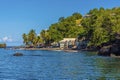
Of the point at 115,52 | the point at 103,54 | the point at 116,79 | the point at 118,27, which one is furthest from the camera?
the point at 118,27

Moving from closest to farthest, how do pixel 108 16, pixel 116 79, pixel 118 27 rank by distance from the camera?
1. pixel 116 79
2. pixel 118 27
3. pixel 108 16

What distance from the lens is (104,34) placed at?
172 metres

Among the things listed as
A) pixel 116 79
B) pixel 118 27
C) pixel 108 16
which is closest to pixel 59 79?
pixel 116 79

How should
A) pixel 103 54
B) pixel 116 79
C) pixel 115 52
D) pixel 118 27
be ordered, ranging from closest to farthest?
pixel 116 79 < pixel 115 52 < pixel 103 54 < pixel 118 27

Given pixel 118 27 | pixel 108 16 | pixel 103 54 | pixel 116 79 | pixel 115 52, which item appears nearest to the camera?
pixel 116 79

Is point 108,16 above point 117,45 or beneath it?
above

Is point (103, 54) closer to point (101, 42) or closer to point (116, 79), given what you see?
point (101, 42)

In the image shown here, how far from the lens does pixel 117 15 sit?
189500mm

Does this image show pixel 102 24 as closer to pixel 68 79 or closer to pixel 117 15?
pixel 117 15

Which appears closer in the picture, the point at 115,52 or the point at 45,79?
the point at 45,79

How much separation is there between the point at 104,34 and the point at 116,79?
120 m

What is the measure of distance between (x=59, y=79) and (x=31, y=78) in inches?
173

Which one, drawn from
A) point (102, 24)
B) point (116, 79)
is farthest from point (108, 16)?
point (116, 79)

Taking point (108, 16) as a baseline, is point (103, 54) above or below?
below
